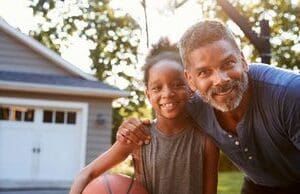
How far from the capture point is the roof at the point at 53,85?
50.2ft

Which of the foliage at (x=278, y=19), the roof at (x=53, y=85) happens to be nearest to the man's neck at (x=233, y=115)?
the foliage at (x=278, y=19)

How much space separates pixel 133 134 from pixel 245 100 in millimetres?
793

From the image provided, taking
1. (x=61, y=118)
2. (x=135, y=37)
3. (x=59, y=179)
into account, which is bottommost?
(x=59, y=179)

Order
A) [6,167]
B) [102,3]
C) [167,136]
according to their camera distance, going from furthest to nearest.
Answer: [102,3], [6,167], [167,136]

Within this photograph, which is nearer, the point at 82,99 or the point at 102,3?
the point at 82,99

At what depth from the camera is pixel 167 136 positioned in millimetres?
3488

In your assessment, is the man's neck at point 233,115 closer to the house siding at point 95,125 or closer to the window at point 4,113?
the house siding at point 95,125

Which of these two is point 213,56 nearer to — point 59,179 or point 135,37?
point 59,179

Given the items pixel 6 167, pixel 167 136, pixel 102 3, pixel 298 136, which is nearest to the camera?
pixel 298 136

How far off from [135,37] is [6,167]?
50.1 ft

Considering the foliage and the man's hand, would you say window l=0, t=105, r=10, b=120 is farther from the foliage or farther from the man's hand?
the man's hand

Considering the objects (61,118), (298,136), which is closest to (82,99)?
(61,118)

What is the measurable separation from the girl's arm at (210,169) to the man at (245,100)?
21 centimetres

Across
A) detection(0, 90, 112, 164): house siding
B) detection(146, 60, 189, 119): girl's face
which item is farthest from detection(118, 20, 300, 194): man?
detection(0, 90, 112, 164): house siding
